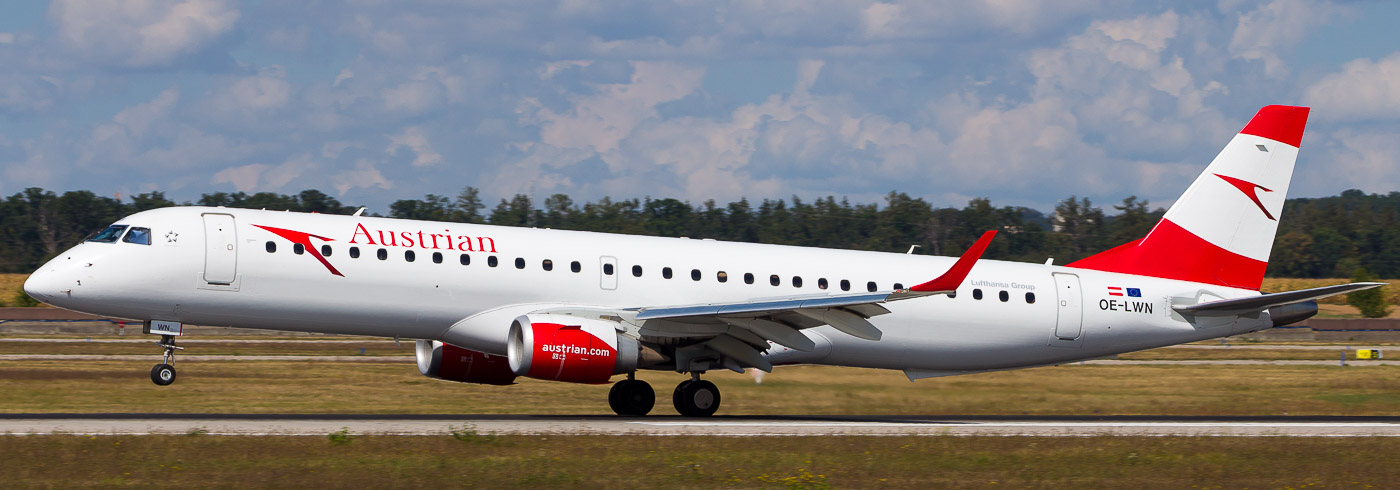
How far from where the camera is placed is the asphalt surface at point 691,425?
67.2 feet

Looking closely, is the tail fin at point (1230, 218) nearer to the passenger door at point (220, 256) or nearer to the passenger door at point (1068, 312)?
the passenger door at point (1068, 312)

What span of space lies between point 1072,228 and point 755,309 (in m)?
117

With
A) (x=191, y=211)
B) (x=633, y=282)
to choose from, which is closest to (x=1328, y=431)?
(x=633, y=282)

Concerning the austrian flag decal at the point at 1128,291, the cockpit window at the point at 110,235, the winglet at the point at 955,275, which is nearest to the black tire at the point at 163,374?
the cockpit window at the point at 110,235

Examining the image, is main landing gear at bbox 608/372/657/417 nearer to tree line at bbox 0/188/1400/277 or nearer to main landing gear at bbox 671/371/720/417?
main landing gear at bbox 671/371/720/417

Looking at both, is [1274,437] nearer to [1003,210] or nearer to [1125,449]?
[1125,449]

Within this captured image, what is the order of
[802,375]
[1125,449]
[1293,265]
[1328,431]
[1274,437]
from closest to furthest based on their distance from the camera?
[1125,449], [1274,437], [1328,431], [802,375], [1293,265]

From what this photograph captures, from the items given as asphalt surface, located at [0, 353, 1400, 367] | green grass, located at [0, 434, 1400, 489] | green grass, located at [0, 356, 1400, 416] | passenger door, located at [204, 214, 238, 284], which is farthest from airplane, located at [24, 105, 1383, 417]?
asphalt surface, located at [0, 353, 1400, 367]

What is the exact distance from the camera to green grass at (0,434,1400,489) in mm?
15688

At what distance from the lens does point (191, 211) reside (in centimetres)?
2334

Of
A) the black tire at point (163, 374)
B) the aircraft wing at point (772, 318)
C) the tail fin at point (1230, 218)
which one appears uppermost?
the tail fin at point (1230, 218)

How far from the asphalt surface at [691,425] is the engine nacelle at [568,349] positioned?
0.89 m

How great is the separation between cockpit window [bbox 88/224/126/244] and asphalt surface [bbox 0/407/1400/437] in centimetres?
294

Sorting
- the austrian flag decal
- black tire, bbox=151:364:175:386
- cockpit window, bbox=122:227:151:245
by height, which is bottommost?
black tire, bbox=151:364:175:386
